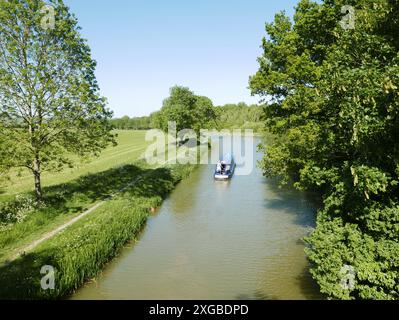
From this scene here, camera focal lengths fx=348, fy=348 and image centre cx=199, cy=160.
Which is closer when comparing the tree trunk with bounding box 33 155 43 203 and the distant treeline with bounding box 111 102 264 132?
the tree trunk with bounding box 33 155 43 203

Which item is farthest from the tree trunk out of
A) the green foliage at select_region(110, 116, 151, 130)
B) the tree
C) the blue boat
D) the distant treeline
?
the green foliage at select_region(110, 116, 151, 130)

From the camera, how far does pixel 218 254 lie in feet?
65.1

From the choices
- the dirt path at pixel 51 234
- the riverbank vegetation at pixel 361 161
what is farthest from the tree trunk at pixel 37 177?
the riverbank vegetation at pixel 361 161

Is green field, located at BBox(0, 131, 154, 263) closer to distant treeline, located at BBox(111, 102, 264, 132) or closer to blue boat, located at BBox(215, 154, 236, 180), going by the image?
blue boat, located at BBox(215, 154, 236, 180)

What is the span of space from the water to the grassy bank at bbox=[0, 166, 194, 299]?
0.73m

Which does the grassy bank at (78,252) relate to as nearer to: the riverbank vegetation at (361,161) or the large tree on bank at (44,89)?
the large tree on bank at (44,89)

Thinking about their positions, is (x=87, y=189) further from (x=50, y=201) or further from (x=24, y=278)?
(x=24, y=278)

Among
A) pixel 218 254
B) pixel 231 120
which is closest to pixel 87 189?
pixel 218 254

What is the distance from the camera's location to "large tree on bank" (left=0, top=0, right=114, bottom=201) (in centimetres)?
2092

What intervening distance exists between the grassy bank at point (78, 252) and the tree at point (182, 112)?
148ft

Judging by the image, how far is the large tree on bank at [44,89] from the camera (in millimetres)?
20922
